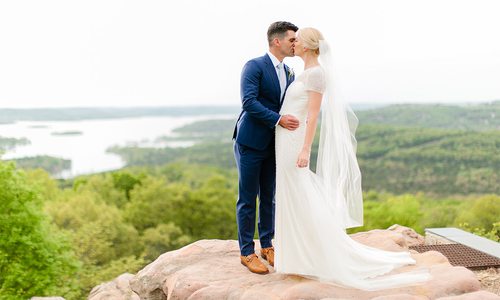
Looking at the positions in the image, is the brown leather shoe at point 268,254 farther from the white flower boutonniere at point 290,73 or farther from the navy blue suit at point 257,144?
the white flower boutonniere at point 290,73

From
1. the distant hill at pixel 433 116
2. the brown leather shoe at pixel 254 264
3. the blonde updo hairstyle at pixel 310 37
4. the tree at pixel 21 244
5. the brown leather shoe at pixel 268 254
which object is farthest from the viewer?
the distant hill at pixel 433 116

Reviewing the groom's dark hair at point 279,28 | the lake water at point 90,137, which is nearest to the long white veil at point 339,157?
the groom's dark hair at point 279,28

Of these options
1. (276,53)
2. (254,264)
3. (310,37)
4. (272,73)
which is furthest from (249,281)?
(310,37)

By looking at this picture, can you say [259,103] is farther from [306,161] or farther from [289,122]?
[306,161]

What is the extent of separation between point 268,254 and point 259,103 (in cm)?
190

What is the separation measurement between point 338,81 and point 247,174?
1376 millimetres

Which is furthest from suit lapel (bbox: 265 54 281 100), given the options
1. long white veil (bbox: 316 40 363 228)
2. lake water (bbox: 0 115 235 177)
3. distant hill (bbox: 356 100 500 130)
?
distant hill (bbox: 356 100 500 130)

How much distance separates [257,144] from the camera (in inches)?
212

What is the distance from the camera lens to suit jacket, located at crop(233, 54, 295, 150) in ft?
16.7

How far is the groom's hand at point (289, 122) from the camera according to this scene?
5.09 meters

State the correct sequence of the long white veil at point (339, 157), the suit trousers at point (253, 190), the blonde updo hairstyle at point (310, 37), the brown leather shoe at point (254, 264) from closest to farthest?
the blonde updo hairstyle at point (310, 37)
the long white veil at point (339, 157)
the suit trousers at point (253, 190)
the brown leather shoe at point (254, 264)

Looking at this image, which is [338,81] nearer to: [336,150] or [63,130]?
[336,150]

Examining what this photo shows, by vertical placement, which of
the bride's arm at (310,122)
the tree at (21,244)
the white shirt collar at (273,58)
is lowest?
the tree at (21,244)

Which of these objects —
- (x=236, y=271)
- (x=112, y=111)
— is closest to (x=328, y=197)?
(x=236, y=271)
